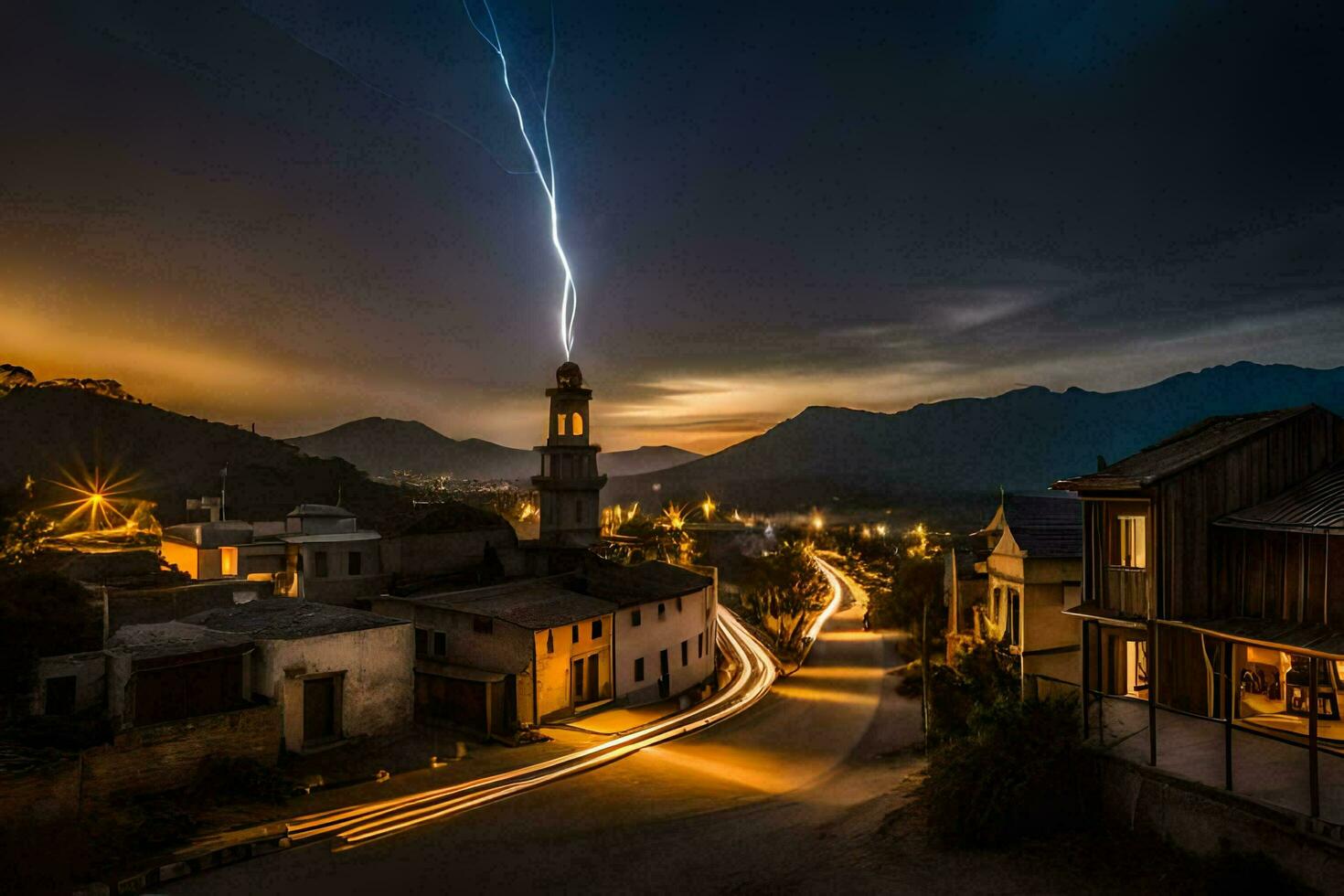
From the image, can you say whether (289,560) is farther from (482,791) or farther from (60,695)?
(482,791)

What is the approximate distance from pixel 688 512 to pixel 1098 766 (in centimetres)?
14035

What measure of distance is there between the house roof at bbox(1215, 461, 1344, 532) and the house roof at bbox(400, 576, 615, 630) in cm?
2014

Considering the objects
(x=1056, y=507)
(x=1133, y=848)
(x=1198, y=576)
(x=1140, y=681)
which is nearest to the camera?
(x=1133, y=848)

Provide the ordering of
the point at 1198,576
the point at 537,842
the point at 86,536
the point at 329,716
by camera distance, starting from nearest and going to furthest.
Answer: the point at 1198,576, the point at 537,842, the point at 329,716, the point at 86,536

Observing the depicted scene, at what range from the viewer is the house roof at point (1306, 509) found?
501 inches

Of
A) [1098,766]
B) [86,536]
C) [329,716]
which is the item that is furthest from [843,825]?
[86,536]

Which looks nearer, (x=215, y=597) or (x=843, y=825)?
(x=843, y=825)

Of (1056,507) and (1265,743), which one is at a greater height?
(1056,507)

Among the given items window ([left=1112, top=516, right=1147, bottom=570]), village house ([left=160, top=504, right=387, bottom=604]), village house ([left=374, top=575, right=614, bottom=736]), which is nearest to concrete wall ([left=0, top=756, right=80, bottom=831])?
village house ([left=374, top=575, right=614, bottom=736])

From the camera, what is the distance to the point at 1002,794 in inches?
523

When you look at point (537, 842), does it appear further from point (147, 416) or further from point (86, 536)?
point (147, 416)

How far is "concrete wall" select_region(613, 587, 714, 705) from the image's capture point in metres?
31.8

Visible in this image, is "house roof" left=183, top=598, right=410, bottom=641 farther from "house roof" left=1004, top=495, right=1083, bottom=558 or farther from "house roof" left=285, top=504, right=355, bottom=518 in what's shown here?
"house roof" left=1004, top=495, right=1083, bottom=558

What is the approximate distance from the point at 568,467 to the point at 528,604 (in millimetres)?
20128
